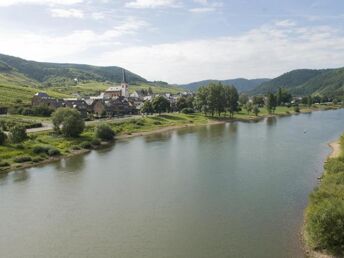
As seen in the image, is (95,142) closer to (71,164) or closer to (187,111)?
(71,164)

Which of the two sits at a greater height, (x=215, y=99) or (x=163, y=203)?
(x=215, y=99)

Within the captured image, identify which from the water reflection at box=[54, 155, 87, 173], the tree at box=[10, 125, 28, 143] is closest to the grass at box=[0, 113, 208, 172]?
the tree at box=[10, 125, 28, 143]

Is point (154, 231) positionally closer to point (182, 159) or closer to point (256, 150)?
point (182, 159)

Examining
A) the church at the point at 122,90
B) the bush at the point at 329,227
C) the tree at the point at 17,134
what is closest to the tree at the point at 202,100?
the church at the point at 122,90

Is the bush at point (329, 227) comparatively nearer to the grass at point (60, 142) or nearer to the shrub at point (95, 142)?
the grass at point (60, 142)

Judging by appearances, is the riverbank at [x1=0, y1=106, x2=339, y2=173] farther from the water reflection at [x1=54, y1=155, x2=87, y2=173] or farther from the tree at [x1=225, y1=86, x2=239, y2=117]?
the tree at [x1=225, y1=86, x2=239, y2=117]

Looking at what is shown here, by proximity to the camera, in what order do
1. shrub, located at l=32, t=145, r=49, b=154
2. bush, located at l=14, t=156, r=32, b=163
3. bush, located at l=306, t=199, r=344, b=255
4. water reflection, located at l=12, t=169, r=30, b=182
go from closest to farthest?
bush, located at l=306, t=199, r=344, b=255 < water reflection, located at l=12, t=169, r=30, b=182 < bush, located at l=14, t=156, r=32, b=163 < shrub, located at l=32, t=145, r=49, b=154

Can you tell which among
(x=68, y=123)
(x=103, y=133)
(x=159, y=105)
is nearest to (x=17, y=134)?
(x=68, y=123)
